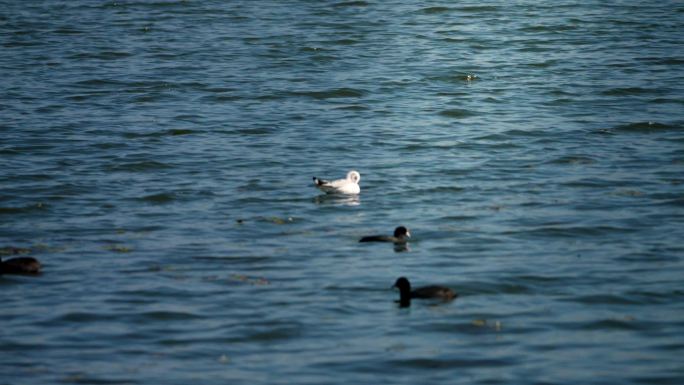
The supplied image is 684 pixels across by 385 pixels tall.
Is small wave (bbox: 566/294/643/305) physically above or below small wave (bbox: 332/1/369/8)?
above

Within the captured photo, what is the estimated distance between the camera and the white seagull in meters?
23.1

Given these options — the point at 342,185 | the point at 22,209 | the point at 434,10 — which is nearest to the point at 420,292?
the point at 342,185

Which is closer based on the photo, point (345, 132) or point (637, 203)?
point (637, 203)

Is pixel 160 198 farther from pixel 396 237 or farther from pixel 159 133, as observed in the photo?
pixel 159 133

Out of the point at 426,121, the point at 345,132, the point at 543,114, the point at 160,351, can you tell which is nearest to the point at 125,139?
the point at 345,132

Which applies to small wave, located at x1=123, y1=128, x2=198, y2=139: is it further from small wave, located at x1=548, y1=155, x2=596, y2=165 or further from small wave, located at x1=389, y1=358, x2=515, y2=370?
small wave, located at x1=389, y1=358, x2=515, y2=370

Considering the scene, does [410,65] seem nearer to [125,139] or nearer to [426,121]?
[426,121]

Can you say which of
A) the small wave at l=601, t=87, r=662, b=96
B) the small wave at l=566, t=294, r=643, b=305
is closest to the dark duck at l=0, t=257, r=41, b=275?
the small wave at l=566, t=294, r=643, b=305

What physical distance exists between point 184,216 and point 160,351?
672 centimetres

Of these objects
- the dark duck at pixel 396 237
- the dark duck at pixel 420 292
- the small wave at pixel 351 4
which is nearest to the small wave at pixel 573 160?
the dark duck at pixel 396 237

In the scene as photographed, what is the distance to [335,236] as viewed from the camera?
21.0m

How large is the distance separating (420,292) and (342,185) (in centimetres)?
600

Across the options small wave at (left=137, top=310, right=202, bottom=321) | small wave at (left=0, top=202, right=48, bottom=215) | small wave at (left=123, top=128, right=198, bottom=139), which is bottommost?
small wave at (left=123, top=128, right=198, bottom=139)

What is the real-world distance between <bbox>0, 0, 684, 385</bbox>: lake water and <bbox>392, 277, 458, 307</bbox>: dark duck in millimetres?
127
